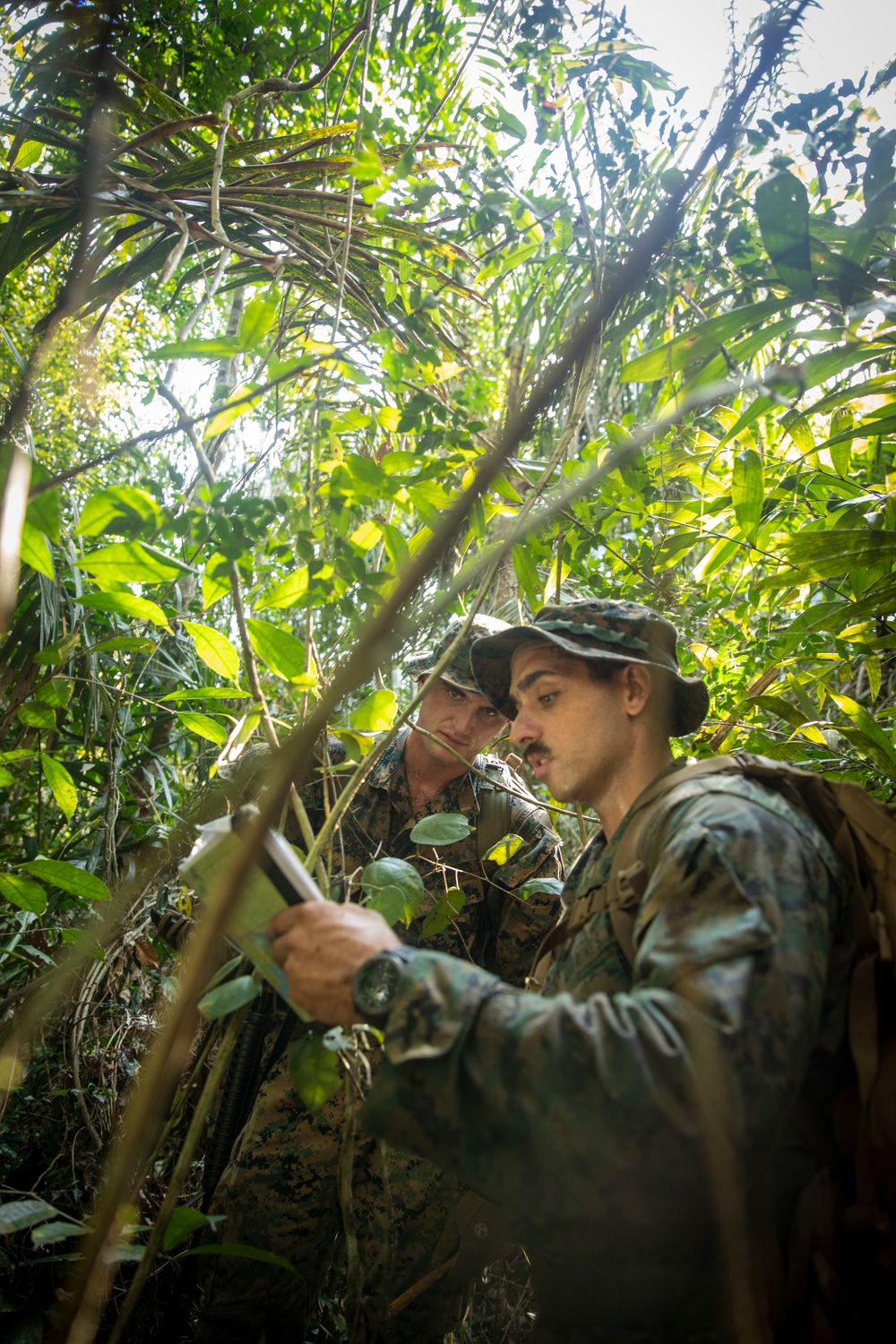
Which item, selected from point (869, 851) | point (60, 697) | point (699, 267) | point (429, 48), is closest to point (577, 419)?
point (699, 267)

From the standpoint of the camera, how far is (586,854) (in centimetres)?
171

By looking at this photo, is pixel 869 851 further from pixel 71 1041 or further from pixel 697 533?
pixel 71 1041

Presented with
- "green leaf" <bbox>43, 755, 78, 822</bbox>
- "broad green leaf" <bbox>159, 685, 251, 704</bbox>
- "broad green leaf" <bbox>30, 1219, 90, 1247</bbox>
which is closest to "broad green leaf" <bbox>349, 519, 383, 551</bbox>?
"broad green leaf" <bbox>159, 685, 251, 704</bbox>

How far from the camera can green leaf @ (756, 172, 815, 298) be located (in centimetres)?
112

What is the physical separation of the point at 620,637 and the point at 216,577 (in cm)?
85

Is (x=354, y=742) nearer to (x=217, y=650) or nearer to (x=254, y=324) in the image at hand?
(x=217, y=650)

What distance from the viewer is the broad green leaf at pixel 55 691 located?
1.78m

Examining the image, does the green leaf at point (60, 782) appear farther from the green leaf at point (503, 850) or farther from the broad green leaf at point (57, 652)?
the green leaf at point (503, 850)

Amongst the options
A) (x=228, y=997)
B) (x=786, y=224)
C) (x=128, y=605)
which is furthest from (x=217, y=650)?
(x=786, y=224)

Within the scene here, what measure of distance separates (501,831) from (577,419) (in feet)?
4.72

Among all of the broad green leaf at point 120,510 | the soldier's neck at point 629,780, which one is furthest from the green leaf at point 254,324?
the soldier's neck at point 629,780

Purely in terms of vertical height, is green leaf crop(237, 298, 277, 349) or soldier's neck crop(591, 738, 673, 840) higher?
green leaf crop(237, 298, 277, 349)

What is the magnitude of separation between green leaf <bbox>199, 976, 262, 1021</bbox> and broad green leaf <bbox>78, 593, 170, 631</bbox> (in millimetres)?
648

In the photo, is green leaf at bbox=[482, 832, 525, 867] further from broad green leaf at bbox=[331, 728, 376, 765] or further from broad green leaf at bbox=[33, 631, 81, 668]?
broad green leaf at bbox=[33, 631, 81, 668]
